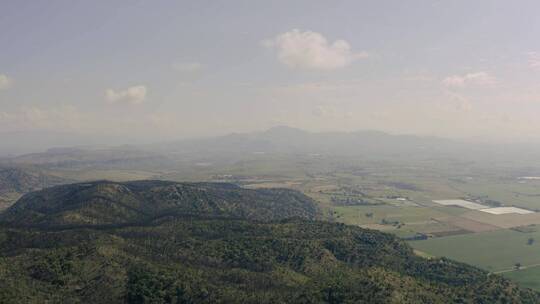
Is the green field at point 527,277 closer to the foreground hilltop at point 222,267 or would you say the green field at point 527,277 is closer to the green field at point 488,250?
the green field at point 488,250

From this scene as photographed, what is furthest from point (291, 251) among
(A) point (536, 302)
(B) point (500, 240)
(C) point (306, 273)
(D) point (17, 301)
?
(B) point (500, 240)

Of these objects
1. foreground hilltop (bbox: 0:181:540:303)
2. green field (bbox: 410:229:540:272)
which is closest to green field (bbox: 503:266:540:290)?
green field (bbox: 410:229:540:272)

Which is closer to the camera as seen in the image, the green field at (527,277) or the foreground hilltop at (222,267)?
the foreground hilltop at (222,267)

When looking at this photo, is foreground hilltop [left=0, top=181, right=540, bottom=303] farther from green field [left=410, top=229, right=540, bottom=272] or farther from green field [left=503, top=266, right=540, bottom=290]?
green field [left=410, top=229, right=540, bottom=272]

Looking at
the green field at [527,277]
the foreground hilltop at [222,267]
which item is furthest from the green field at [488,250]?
the foreground hilltop at [222,267]

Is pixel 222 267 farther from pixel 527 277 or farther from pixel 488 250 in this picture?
pixel 488 250
